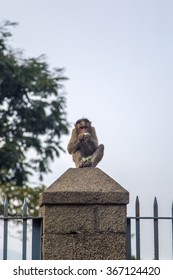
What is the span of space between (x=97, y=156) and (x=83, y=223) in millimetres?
1046

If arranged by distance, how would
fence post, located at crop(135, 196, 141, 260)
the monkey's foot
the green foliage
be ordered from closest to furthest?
fence post, located at crop(135, 196, 141, 260)
the monkey's foot
the green foliage

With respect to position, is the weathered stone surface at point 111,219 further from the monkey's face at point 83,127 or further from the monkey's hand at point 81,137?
the monkey's face at point 83,127

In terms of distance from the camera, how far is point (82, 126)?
8961 millimetres

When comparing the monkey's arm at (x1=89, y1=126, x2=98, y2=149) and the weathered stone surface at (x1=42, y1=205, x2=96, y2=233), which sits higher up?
the monkey's arm at (x1=89, y1=126, x2=98, y2=149)

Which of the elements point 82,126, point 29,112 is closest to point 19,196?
point 29,112

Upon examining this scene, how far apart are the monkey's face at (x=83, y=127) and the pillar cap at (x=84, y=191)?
101 cm

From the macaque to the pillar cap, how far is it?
1.41 ft

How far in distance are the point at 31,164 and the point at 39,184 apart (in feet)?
4.69

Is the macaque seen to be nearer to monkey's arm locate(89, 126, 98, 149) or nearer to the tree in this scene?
monkey's arm locate(89, 126, 98, 149)

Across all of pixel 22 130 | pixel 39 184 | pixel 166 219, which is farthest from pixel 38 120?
pixel 166 219

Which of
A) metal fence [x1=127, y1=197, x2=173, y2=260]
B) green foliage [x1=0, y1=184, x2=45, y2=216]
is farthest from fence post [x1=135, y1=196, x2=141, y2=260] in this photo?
green foliage [x1=0, y1=184, x2=45, y2=216]

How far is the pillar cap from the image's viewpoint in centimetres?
777

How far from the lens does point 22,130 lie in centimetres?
2938
